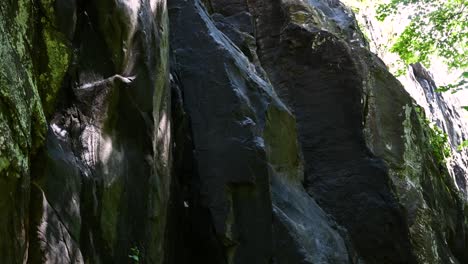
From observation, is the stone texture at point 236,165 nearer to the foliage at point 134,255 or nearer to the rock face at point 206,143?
the rock face at point 206,143

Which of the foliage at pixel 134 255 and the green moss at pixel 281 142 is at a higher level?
the green moss at pixel 281 142

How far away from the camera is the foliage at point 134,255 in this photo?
5582 millimetres

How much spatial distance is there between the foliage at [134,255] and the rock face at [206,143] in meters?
0.01

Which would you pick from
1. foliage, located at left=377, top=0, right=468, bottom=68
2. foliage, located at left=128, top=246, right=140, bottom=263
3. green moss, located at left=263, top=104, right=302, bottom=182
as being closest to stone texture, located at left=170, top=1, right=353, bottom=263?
green moss, located at left=263, top=104, right=302, bottom=182

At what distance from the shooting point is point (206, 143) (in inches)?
283

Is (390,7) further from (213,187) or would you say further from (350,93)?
A: (213,187)

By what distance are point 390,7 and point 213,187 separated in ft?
31.1

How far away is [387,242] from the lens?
9.19m

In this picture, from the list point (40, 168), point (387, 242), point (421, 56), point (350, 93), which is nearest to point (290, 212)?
point (387, 242)

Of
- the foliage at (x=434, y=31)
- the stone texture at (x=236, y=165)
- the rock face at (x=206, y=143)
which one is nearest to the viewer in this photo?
the rock face at (x=206, y=143)

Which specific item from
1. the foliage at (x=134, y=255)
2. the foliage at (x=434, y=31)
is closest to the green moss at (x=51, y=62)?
the foliage at (x=134, y=255)

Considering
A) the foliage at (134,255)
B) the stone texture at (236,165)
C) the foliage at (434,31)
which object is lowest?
the foliage at (134,255)

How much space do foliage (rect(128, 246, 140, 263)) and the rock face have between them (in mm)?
12

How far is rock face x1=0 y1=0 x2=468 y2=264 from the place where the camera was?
4.54 meters
